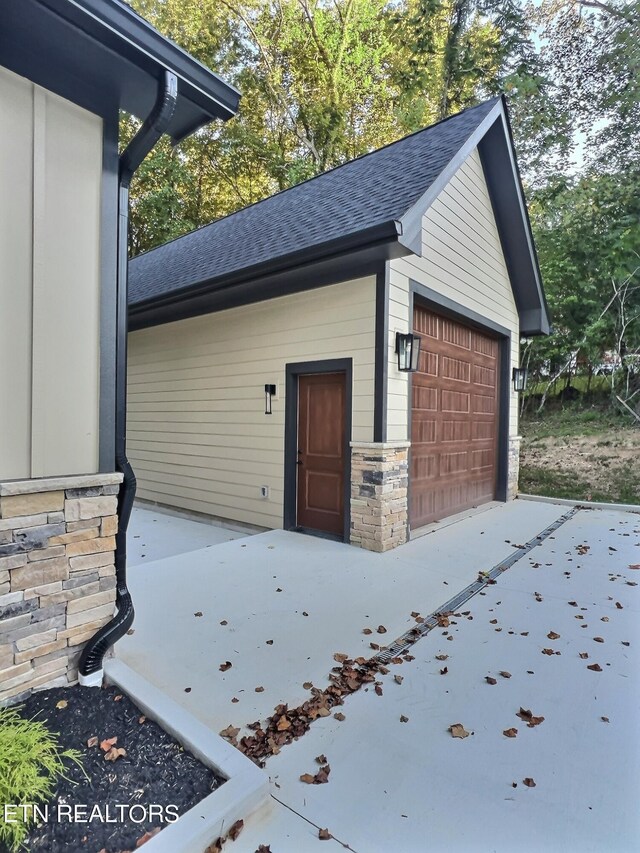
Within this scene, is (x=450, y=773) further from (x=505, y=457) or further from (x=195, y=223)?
(x=195, y=223)

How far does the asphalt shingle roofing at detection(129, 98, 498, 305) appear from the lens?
4.72 m

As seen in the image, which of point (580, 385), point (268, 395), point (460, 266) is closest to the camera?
point (268, 395)

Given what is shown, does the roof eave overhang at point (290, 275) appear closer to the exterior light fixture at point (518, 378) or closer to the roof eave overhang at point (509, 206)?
the roof eave overhang at point (509, 206)

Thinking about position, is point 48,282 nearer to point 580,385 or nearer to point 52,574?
point 52,574

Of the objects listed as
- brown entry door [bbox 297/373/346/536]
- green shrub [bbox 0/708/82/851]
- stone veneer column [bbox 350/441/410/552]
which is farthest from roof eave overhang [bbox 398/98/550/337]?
green shrub [bbox 0/708/82/851]

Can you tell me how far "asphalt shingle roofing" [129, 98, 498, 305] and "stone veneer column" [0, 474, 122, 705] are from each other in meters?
3.32

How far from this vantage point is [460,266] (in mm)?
6355

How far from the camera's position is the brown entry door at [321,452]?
5.34m

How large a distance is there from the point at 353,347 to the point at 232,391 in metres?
2.18

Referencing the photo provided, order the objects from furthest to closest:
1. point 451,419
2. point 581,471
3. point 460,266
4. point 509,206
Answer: point 581,471, point 509,206, point 451,419, point 460,266

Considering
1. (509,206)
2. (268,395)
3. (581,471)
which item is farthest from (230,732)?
(581,471)

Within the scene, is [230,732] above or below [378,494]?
below

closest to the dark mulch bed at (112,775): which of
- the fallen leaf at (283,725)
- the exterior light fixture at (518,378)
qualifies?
the fallen leaf at (283,725)

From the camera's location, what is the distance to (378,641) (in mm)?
2988
